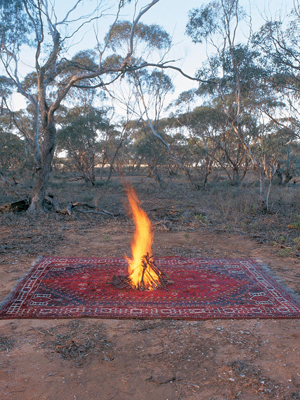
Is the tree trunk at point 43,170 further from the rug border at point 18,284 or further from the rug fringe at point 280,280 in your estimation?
the rug fringe at point 280,280

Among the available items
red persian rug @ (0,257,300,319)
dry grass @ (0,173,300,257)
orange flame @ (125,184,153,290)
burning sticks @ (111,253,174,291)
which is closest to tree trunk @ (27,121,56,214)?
dry grass @ (0,173,300,257)

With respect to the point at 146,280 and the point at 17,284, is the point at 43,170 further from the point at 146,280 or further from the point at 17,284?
the point at 146,280

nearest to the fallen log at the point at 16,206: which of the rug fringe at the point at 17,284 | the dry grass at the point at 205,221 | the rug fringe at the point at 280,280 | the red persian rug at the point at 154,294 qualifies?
the dry grass at the point at 205,221

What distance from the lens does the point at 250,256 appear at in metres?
6.62

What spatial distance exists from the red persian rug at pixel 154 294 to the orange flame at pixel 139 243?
237mm

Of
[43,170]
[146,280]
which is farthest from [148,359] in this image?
[43,170]

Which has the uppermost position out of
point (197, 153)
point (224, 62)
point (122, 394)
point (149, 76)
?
point (149, 76)

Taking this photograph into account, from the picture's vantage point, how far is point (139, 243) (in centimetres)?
640

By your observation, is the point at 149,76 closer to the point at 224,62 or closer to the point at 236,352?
the point at 224,62

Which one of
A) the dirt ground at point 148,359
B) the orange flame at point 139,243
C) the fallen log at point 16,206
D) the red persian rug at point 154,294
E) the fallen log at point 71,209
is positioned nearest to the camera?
the dirt ground at point 148,359

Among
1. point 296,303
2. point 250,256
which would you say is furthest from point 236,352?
point 250,256

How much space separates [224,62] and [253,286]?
11370mm

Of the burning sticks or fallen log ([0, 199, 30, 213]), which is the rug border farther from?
fallen log ([0, 199, 30, 213])

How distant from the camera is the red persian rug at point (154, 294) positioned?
399cm
